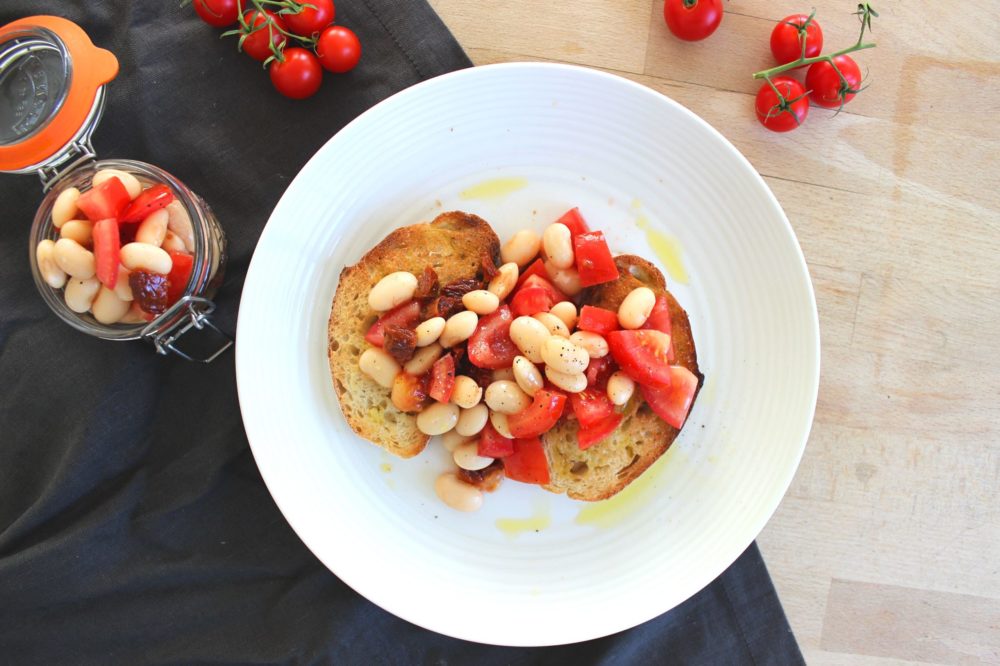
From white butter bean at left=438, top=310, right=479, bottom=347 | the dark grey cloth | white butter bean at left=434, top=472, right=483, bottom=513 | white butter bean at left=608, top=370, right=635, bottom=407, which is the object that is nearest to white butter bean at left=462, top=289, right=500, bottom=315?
white butter bean at left=438, top=310, right=479, bottom=347

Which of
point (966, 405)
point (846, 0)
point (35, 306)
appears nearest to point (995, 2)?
point (846, 0)

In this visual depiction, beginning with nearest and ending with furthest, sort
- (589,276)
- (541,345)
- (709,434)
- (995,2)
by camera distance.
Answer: (541,345) < (589,276) < (709,434) < (995,2)

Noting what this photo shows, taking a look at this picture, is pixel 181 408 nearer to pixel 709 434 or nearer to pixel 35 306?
pixel 35 306

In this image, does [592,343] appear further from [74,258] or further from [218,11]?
[218,11]

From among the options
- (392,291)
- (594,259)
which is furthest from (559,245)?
(392,291)

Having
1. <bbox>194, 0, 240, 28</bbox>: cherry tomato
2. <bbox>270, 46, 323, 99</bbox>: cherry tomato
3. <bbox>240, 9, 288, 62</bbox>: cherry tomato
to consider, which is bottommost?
<bbox>270, 46, 323, 99</bbox>: cherry tomato

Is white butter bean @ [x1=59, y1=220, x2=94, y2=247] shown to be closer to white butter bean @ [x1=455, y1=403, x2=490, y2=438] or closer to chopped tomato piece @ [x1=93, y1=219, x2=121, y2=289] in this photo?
chopped tomato piece @ [x1=93, y1=219, x2=121, y2=289]

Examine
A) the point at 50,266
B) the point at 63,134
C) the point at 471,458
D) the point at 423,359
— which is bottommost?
the point at 471,458
